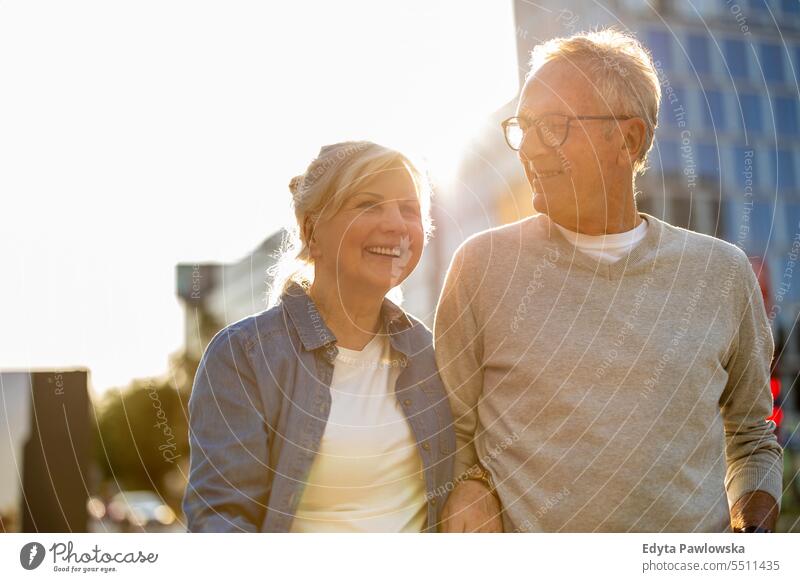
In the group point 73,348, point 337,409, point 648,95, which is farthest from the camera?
point 73,348

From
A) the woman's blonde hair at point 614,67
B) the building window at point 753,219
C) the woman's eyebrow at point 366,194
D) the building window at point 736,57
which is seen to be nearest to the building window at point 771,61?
the building window at point 736,57

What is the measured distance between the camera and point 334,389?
258 cm

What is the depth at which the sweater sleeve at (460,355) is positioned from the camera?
2662 millimetres

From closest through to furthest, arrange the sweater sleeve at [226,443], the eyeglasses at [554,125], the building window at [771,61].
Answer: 1. the sweater sleeve at [226,443]
2. the eyeglasses at [554,125]
3. the building window at [771,61]

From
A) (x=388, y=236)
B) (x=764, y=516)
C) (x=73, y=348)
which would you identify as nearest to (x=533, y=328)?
(x=388, y=236)

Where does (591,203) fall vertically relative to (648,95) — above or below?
below

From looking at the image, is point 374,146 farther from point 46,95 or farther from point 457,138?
point 46,95


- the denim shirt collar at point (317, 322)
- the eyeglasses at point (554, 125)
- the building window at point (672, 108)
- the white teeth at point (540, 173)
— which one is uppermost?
the eyeglasses at point (554, 125)

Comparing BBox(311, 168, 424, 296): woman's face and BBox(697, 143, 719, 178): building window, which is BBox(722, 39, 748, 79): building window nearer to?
BBox(697, 143, 719, 178): building window

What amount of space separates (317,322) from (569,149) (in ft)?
2.98

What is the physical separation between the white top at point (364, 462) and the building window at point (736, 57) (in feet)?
53.6

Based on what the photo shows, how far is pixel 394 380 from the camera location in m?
2.66

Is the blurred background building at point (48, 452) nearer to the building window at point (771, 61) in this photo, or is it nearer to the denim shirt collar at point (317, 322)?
the denim shirt collar at point (317, 322)

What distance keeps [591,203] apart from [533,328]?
425 mm
